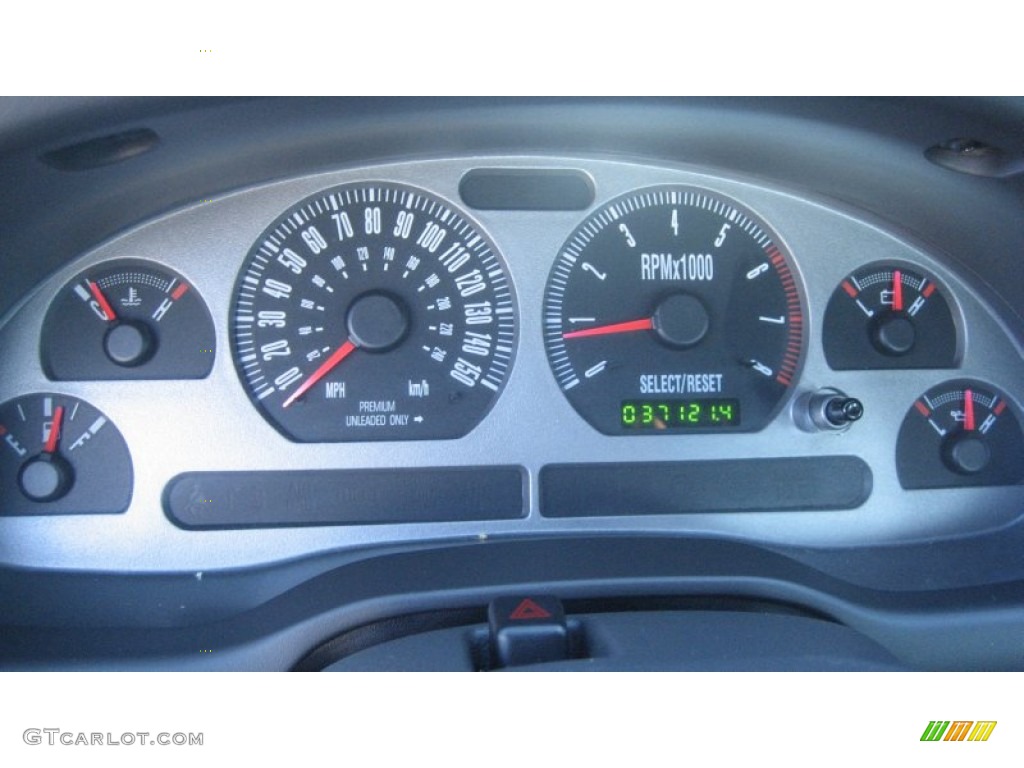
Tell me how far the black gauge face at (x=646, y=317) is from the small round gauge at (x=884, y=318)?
281 mm

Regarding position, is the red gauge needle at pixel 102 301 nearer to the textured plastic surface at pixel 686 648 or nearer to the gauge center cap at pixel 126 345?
the gauge center cap at pixel 126 345

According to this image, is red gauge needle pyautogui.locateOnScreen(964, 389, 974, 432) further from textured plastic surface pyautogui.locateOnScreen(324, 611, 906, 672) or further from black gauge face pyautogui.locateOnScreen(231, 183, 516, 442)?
black gauge face pyautogui.locateOnScreen(231, 183, 516, 442)

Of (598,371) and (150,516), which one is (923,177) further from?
(150,516)

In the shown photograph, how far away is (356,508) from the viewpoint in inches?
97.5

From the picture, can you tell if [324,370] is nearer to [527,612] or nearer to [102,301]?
[102,301]

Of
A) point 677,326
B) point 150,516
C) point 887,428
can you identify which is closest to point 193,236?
point 150,516

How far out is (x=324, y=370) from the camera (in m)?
2.50

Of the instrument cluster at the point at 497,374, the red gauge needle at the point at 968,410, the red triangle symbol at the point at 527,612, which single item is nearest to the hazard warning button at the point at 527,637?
the red triangle symbol at the point at 527,612

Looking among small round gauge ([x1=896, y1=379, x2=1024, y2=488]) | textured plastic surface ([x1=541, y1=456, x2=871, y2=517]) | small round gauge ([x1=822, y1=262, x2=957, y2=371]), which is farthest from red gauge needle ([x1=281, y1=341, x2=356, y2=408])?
small round gauge ([x1=896, y1=379, x2=1024, y2=488])

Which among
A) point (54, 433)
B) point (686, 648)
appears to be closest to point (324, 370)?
point (54, 433)

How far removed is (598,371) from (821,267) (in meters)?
0.67

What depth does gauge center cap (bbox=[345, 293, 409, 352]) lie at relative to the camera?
96.9 inches

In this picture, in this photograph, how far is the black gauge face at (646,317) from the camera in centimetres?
261

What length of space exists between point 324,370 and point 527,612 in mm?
870
